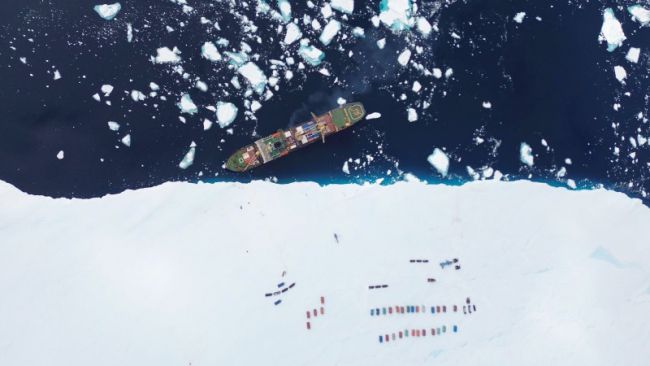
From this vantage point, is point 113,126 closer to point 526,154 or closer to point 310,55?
point 310,55

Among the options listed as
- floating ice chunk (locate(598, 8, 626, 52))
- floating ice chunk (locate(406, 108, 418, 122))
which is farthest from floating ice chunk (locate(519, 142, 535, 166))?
floating ice chunk (locate(598, 8, 626, 52))

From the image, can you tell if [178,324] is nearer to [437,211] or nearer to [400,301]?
[400,301]

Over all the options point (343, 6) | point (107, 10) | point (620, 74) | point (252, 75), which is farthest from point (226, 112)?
point (620, 74)

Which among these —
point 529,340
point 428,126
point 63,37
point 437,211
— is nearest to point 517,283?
point 529,340

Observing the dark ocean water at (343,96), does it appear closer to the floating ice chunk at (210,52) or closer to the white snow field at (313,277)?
the floating ice chunk at (210,52)

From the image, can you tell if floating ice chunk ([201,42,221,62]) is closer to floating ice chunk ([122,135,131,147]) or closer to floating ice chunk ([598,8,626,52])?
floating ice chunk ([122,135,131,147])

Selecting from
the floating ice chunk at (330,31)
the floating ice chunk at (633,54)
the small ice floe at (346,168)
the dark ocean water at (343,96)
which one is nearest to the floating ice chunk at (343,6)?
the dark ocean water at (343,96)
